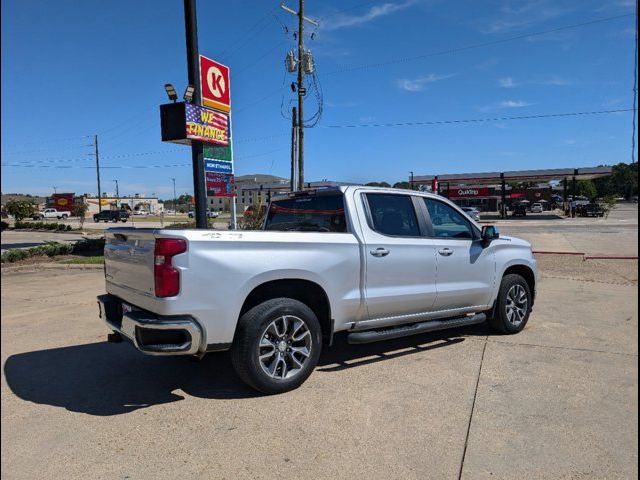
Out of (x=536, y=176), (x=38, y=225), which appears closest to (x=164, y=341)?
(x=38, y=225)

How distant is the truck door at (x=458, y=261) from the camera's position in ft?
17.6

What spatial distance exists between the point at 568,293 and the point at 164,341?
305 inches

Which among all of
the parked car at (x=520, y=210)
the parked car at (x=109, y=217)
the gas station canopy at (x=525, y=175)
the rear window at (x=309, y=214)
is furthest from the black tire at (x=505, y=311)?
the parked car at (x=109, y=217)

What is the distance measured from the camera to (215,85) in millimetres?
12938

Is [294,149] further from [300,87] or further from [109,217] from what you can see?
[109,217]

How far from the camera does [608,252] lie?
1599cm

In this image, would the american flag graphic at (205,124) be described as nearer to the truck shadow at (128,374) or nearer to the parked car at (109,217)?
the truck shadow at (128,374)

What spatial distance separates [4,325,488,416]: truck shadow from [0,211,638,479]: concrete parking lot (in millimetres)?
21

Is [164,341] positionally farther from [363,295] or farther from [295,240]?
[363,295]

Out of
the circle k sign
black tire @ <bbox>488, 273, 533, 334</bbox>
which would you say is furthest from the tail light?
the circle k sign

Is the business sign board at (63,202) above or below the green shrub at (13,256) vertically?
above

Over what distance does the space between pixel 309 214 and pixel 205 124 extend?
549 centimetres

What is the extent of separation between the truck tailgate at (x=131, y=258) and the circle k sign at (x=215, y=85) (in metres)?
8.77

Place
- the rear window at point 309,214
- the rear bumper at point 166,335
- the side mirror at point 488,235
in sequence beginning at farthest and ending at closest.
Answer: the side mirror at point 488,235
the rear window at point 309,214
the rear bumper at point 166,335
